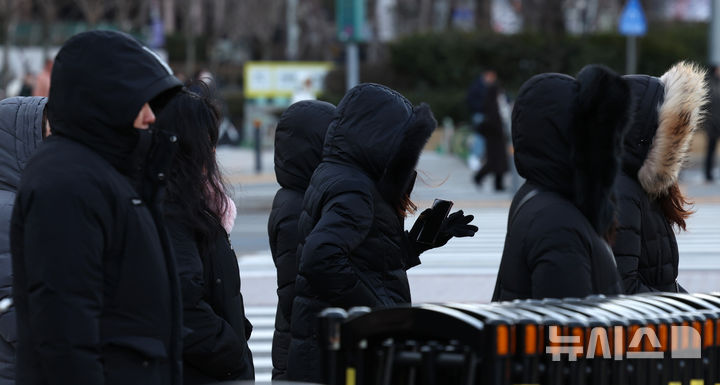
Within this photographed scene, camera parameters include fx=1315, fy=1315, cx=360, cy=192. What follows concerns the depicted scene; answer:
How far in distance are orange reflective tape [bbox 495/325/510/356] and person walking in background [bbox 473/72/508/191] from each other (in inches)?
639

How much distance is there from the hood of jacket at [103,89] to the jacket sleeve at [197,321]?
0.80 metres

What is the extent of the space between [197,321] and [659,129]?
1.91m

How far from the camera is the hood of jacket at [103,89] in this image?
11.5ft

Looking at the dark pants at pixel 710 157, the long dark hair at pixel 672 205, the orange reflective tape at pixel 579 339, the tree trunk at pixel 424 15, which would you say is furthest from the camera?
the tree trunk at pixel 424 15

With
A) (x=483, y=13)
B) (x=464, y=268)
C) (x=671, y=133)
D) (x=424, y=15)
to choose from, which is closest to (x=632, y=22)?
(x=464, y=268)

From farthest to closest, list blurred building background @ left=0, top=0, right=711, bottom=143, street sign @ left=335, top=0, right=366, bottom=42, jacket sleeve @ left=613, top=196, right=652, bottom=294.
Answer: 1. blurred building background @ left=0, top=0, right=711, bottom=143
2. street sign @ left=335, top=0, right=366, bottom=42
3. jacket sleeve @ left=613, top=196, right=652, bottom=294

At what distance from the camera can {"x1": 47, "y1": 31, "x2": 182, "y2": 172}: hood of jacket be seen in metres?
3.50

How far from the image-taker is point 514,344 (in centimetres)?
319

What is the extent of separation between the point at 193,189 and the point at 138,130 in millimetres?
839

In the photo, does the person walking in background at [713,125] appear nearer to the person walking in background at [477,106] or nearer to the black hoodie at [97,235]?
the person walking in background at [477,106]

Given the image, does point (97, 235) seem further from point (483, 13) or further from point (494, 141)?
point (483, 13)

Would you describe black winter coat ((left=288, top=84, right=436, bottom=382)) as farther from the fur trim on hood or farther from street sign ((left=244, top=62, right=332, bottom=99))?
street sign ((left=244, top=62, right=332, bottom=99))

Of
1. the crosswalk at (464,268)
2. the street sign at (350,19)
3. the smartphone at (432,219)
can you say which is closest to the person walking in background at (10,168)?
the smartphone at (432,219)

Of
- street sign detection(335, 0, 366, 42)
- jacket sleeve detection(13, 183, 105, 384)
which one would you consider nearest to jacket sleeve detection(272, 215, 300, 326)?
jacket sleeve detection(13, 183, 105, 384)
